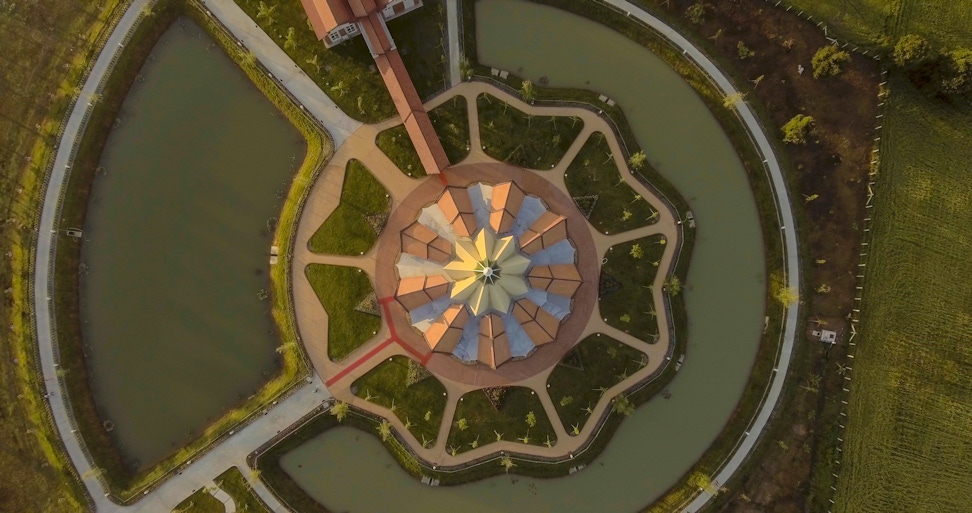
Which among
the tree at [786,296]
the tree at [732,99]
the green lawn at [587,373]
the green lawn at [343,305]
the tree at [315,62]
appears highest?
the tree at [315,62]

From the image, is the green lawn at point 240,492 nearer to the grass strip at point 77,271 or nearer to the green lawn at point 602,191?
the grass strip at point 77,271

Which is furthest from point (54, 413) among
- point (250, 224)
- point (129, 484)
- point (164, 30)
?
point (164, 30)

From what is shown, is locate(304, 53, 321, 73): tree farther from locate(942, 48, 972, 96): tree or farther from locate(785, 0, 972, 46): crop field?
locate(942, 48, 972, 96): tree

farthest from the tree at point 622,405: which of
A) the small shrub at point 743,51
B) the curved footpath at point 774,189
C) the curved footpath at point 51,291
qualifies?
the small shrub at point 743,51

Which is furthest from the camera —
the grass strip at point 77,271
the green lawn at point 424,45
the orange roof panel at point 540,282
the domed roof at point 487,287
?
the green lawn at point 424,45

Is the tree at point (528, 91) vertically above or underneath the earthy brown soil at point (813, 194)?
above

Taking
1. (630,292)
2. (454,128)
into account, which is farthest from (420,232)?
(630,292)

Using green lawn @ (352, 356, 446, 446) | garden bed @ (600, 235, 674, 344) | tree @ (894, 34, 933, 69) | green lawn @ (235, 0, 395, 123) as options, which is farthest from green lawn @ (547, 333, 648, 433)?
tree @ (894, 34, 933, 69)
